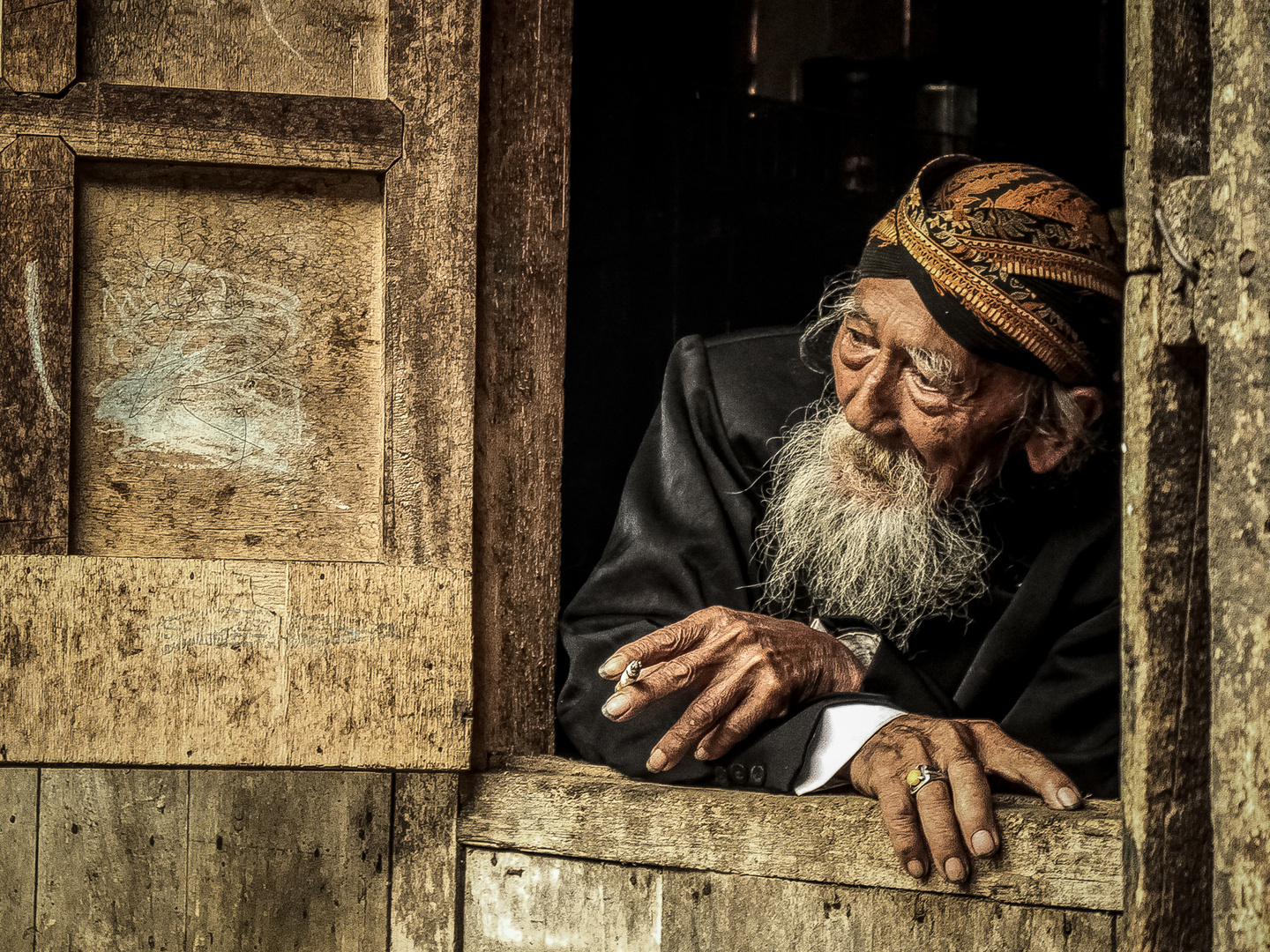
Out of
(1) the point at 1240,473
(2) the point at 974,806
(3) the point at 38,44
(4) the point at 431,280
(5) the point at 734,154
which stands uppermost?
(5) the point at 734,154

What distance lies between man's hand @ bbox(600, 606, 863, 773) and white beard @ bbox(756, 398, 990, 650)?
42 centimetres

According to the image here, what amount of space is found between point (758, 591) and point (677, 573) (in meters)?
0.32

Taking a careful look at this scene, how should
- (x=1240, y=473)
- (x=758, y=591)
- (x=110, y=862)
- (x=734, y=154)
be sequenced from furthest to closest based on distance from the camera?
(x=734, y=154)
(x=758, y=591)
(x=110, y=862)
(x=1240, y=473)

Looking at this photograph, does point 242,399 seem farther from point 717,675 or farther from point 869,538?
point 869,538

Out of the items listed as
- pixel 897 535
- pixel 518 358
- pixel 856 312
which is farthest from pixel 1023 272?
pixel 518 358

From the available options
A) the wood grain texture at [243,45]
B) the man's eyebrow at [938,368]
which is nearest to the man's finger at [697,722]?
the man's eyebrow at [938,368]

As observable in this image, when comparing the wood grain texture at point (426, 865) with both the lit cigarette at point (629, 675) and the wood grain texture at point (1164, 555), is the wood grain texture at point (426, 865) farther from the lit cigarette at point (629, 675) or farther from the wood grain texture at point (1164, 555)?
the wood grain texture at point (1164, 555)

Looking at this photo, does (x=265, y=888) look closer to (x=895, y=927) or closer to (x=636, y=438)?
(x=895, y=927)

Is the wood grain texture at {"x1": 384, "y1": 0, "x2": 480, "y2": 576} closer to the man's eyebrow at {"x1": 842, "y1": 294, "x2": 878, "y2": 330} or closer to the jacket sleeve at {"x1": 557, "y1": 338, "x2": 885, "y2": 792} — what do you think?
the jacket sleeve at {"x1": 557, "y1": 338, "x2": 885, "y2": 792}

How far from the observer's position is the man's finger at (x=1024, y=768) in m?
1.98

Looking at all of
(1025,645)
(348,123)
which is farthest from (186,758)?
(1025,645)

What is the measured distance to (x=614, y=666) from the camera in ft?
7.07

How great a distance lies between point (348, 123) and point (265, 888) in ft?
4.94

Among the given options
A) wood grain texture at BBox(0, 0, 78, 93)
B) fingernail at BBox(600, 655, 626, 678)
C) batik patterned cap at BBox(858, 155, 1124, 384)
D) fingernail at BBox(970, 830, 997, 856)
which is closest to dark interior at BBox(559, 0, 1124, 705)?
batik patterned cap at BBox(858, 155, 1124, 384)
